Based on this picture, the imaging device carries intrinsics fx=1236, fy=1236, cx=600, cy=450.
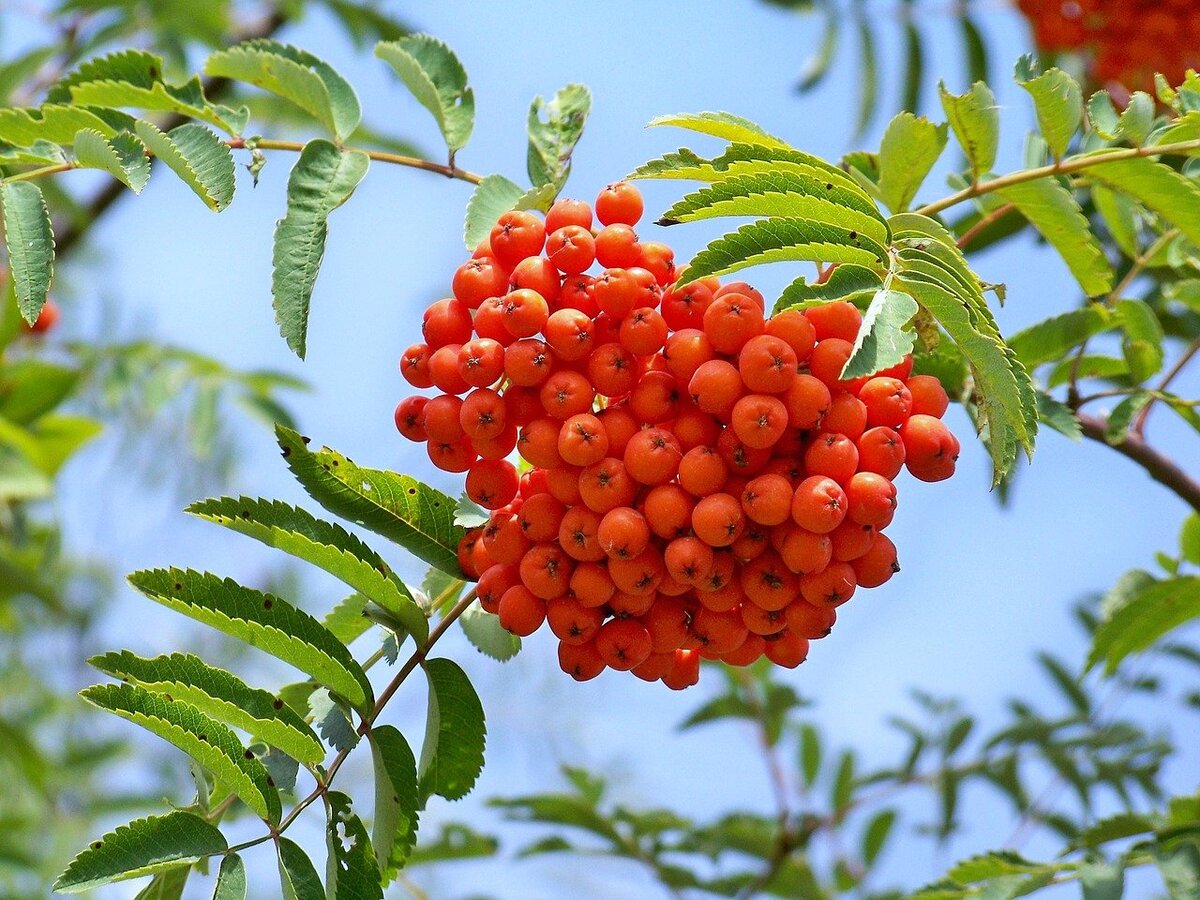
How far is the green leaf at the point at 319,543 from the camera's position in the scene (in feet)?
5.64

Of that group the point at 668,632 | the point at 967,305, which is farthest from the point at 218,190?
the point at 967,305

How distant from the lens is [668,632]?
1770 millimetres

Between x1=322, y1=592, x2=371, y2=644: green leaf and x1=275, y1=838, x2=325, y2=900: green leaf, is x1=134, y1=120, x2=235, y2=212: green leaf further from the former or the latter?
x1=275, y1=838, x2=325, y2=900: green leaf

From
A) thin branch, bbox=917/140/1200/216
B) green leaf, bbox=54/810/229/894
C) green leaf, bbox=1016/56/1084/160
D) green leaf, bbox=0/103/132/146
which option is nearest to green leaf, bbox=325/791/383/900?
green leaf, bbox=54/810/229/894

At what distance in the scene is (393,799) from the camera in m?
1.77

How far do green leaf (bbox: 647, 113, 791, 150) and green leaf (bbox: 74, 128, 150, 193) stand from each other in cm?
78

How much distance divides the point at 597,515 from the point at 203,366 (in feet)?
9.26

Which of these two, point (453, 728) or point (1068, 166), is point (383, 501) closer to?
point (453, 728)

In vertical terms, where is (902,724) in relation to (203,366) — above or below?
below

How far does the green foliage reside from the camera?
5.85 ft

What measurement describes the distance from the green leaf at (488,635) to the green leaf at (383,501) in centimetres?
10

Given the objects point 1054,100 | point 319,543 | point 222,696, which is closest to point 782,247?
point 1054,100

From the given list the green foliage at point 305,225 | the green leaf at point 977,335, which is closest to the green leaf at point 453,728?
the green foliage at point 305,225

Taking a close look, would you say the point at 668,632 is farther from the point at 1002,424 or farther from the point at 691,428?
the point at 1002,424
